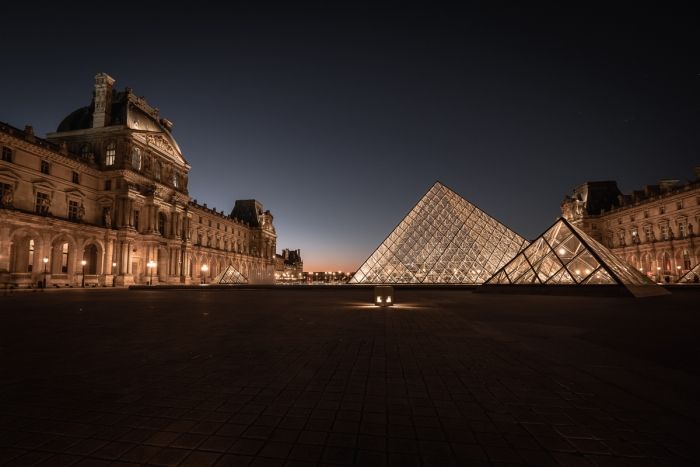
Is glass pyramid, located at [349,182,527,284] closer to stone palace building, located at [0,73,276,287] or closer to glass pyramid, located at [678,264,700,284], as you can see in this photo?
glass pyramid, located at [678,264,700,284]

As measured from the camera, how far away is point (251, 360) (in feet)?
13.9

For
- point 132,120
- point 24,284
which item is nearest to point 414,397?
point 24,284

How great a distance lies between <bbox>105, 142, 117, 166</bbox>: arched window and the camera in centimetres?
3578

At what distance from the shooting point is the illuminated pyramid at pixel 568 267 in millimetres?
16750

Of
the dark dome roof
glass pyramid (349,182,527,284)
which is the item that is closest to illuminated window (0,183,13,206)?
the dark dome roof

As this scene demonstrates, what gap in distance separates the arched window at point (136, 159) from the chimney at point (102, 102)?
13.4 ft

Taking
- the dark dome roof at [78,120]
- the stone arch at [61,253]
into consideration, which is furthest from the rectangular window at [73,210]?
the dark dome roof at [78,120]

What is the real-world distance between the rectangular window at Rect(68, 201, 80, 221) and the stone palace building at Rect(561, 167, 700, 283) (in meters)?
55.1

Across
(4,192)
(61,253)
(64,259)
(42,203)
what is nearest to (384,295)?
(4,192)

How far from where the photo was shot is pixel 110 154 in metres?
36.0

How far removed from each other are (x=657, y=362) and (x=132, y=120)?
45138 millimetres

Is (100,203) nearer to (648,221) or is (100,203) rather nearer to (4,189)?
(4,189)

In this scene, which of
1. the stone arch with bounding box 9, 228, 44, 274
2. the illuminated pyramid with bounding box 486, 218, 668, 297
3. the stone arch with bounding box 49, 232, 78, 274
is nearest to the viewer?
the illuminated pyramid with bounding box 486, 218, 668, 297

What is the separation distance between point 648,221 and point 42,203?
67849mm
